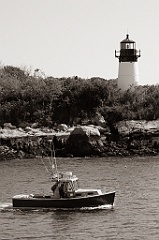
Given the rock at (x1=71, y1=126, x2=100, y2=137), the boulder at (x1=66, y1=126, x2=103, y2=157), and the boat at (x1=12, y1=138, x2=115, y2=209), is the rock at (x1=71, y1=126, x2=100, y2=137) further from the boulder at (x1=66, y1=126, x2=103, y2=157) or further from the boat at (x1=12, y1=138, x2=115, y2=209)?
the boat at (x1=12, y1=138, x2=115, y2=209)

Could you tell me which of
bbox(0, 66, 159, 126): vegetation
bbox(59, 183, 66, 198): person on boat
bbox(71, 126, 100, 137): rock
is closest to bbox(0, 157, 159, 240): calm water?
bbox(59, 183, 66, 198): person on boat

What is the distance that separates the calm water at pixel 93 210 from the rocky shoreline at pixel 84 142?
767cm

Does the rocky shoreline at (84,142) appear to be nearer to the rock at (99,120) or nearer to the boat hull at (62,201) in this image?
the rock at (99,120)

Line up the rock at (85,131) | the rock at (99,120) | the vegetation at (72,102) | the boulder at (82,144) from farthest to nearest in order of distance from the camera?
the vegetation at (72,102) → the rock at (99,120) → the rock at (85,131) → the boulder at (82,144)

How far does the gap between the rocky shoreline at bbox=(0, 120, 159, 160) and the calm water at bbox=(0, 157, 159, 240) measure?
25.2ft

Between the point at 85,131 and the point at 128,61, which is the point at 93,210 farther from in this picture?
the point at 128,61

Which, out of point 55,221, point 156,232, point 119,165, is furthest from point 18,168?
point 156,232

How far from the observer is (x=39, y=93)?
91.0m

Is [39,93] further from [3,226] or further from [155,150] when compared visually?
[3,226]

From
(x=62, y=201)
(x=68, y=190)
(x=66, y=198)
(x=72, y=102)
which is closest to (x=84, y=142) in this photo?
(x=72, y=102)

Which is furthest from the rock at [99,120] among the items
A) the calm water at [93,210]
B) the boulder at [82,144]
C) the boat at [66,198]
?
the boat at [66,198]

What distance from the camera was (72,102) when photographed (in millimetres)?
90000

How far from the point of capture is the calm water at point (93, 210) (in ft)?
143

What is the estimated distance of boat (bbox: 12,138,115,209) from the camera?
48.5 meters
